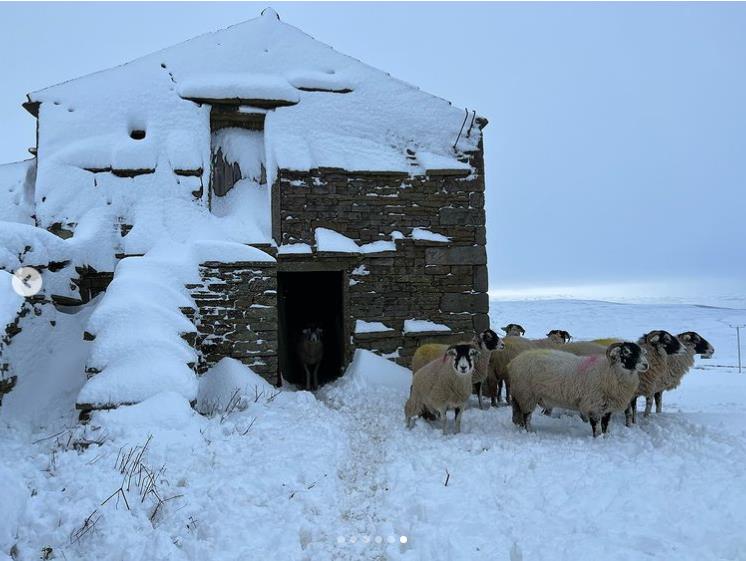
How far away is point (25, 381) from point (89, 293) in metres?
2.71

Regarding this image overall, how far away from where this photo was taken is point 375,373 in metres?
9.60

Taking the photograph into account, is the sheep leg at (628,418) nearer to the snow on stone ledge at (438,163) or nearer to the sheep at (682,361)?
the sheep at (682,361)

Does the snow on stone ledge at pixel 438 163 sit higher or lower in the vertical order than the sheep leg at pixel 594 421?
higher

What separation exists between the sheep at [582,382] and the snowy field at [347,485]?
1.13 feet

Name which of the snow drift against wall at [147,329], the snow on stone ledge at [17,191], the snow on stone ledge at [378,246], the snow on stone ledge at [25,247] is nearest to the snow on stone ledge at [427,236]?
the snow on stone ledge at [378,246]

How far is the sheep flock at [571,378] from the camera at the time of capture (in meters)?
6.00

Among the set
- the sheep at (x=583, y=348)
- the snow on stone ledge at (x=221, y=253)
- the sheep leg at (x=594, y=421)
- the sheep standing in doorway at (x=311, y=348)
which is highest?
the snow on stone ledge at (x=221, y=253)

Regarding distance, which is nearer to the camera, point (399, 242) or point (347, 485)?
point (347, 485)

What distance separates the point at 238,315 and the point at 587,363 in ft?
17.3

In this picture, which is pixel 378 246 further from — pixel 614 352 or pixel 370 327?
pixel 614 352

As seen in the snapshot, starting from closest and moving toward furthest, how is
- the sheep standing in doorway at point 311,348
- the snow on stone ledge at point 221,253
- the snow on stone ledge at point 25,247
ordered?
the snow on stone ledge at point 25,247 → the snow on stone ledge at point 221,253 → the sheep standing in doorway at point 311,348

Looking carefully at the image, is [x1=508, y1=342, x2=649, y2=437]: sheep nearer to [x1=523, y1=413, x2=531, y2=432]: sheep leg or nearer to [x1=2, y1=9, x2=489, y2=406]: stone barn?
[x1=523, y1=413, x2=531, y2=432]: sheep leg

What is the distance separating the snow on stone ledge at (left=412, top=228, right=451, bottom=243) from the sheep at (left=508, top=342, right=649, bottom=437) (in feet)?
14.3

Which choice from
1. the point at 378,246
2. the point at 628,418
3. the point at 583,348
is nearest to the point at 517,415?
the point at 628,418
